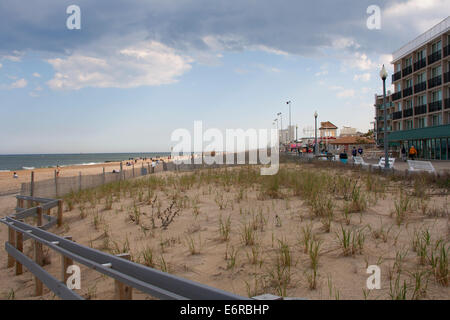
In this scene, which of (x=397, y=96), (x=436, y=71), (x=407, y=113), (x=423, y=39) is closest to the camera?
(x=436, y=71)

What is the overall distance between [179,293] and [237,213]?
5528 mm

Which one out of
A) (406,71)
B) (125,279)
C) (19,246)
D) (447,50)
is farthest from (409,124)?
(125,279)

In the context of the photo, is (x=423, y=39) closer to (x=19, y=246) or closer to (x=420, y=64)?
(x=420, y=64)

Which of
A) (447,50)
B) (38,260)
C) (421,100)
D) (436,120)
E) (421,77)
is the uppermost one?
(447,50)

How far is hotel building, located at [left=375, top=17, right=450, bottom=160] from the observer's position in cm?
3275

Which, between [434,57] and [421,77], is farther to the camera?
[421,77]

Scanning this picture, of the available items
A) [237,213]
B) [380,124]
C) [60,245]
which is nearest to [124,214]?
[237,213]

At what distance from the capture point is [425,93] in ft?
125

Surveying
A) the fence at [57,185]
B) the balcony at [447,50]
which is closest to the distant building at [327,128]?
the balcony at [447,50]

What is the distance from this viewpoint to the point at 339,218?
6.55 m

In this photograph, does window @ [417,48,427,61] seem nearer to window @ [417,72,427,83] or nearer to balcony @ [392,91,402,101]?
window @ [417,72,427,83]

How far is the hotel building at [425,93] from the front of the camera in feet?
107

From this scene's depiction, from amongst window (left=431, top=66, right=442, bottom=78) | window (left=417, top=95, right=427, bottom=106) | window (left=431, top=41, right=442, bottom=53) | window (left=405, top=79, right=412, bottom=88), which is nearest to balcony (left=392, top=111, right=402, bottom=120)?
window (left=405, top=79, right=412, bottom=88)
